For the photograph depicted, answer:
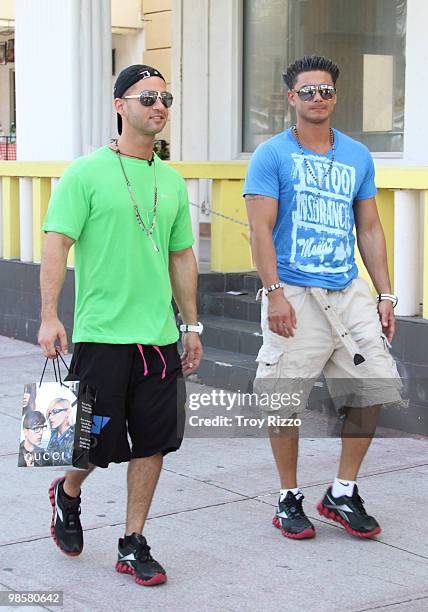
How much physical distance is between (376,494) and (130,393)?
1.70 meters

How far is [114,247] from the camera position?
4.52m

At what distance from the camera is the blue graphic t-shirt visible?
4.93 meters

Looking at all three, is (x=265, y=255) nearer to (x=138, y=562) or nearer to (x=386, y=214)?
(x=138, y=562)

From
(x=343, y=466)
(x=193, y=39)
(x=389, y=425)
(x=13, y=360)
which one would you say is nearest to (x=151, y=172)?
(x=343, y=466)

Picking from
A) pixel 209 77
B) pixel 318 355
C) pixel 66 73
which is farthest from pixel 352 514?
pixel 209 77

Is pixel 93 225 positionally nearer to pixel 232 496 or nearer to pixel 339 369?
pixel 339 369

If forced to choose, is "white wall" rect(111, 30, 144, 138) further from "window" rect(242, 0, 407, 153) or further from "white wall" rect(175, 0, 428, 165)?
"window" rect(242, 0, 407, 153)

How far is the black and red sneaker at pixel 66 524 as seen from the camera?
4.79 m

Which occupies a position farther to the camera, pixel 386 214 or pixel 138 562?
pixel 386 214

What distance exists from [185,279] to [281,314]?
1.40 ft

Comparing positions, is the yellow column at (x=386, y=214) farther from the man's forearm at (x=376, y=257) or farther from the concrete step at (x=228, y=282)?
the man's forearm at (x=376, y=257)

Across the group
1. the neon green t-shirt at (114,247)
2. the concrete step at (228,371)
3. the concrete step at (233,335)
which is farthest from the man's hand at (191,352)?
the concrete step at (233,335)

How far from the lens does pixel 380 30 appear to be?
9.60 m

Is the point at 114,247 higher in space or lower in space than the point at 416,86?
lower
